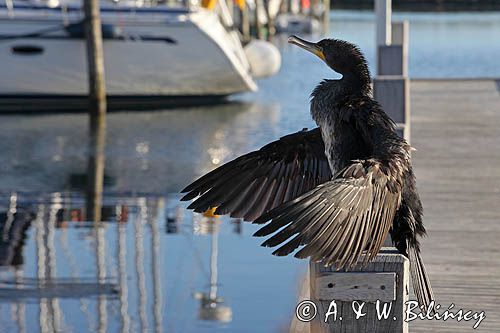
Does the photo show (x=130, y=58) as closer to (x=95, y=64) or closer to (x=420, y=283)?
(x=95, y=64)

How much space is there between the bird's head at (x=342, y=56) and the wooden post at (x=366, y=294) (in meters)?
1.24

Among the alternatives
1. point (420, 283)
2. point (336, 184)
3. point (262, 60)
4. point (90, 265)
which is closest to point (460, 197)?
point (90, 265)

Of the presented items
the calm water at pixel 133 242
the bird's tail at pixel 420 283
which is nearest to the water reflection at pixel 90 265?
the calm water at pixel 133 242

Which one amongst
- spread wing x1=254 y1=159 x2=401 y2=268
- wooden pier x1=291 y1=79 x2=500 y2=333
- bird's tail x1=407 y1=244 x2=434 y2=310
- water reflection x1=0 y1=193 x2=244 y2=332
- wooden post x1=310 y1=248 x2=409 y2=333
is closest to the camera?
spread wing x1=254 y1=159 x2=401 y2=268

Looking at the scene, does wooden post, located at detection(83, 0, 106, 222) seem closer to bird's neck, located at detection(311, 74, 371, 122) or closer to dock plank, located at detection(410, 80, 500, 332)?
dock plank, located at detection(410, 80, 500, 332)

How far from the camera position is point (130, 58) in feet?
Result: 75.8

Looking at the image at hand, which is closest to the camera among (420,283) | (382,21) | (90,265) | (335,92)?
(420,283)

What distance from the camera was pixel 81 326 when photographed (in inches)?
303

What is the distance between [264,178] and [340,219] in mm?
1235

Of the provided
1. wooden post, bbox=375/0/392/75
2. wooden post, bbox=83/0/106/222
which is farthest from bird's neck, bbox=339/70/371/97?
wooden post, bbox=83/0/106/222

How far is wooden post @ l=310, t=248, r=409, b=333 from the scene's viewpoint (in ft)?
12.8

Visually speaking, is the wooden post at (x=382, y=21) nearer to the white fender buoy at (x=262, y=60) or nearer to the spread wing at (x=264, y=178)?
the spread wing at (x=264, y=178)

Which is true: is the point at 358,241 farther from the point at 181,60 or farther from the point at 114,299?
the point at 181,60

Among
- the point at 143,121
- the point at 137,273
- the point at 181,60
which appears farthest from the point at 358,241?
the point at 181,60
